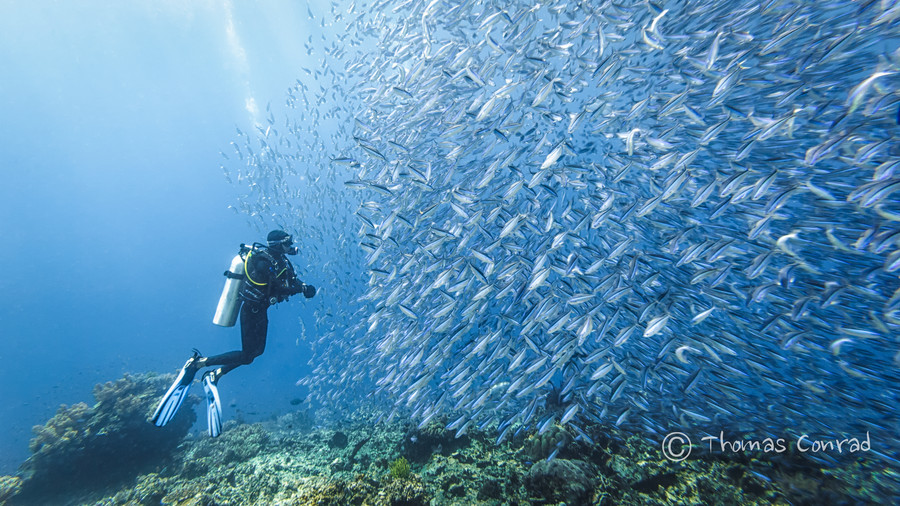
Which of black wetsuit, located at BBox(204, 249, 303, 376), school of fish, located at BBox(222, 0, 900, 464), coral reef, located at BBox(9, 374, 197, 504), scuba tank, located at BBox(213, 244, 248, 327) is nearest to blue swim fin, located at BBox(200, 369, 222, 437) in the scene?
black wetsuit, located at BBox(204, 249, 303, 376)

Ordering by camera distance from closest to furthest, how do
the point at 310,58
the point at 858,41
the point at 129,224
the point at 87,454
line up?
1. the point at 858,41
2. the point at 87,454
3. the point at 310,58
4. the point at 129,224

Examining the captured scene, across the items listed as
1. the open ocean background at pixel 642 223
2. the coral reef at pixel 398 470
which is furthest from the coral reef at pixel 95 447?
the open ocean background at pixel 642 223

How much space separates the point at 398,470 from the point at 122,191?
140 m

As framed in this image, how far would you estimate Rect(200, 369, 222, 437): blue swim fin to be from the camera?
6.48 meters

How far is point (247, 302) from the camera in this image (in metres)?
6.81

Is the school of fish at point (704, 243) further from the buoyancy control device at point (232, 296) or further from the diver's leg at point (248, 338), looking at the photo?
the buoyancy control device at point (232, 296)

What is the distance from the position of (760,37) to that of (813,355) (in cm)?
568

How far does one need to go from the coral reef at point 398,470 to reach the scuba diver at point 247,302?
1.74 meters

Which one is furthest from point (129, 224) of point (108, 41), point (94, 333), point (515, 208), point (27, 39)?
point (515, 208)

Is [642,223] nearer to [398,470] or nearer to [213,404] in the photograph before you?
[398,470]

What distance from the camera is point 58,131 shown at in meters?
80.5

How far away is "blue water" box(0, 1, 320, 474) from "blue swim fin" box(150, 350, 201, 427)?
1205 cm

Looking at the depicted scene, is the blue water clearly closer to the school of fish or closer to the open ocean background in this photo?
the open ocean background

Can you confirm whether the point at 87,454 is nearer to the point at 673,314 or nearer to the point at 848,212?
the point at 673,314
